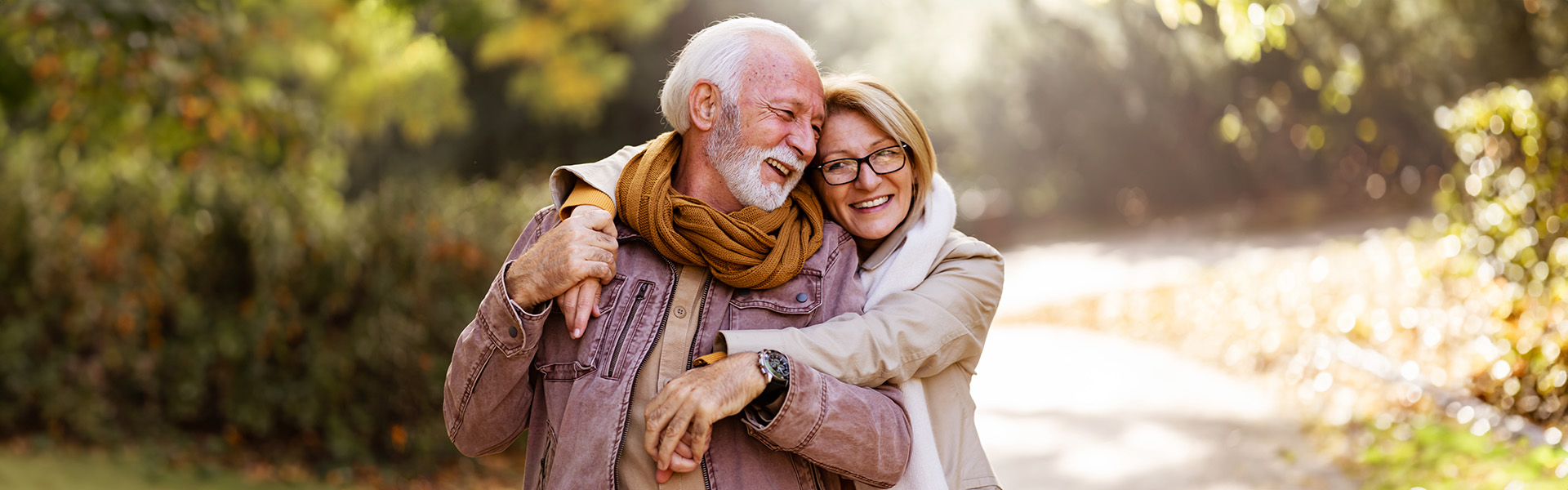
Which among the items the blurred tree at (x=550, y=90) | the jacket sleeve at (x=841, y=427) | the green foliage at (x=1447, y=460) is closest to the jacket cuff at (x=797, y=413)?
the jacket sleeve at (x=841, y=427)

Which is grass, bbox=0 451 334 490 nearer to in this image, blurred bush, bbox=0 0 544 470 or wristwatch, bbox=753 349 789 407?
blurred bush, bbox=0 0 544 470

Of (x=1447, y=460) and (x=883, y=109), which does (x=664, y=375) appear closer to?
→ (x=883, y=109)

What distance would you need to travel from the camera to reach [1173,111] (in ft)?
75.2

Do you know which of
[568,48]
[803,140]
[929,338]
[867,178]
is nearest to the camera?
[929,338]

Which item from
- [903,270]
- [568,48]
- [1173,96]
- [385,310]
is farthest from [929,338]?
[1173,96]

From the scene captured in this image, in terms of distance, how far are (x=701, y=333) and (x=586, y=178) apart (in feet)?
1.37

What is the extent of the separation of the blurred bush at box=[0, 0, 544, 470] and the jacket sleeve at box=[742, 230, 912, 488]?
4.58 meters

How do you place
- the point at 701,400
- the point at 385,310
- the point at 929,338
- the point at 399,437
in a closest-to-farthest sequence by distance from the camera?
the point at 701,400
the point at 929,338
the point at 399,437
the point at 385,310

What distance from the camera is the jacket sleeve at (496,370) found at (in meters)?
2.18

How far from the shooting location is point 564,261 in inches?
84.3

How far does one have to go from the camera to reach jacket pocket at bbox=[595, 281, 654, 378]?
2.23m

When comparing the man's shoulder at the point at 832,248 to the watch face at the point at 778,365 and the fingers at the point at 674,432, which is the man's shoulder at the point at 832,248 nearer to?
the watch face at the point at 778,365

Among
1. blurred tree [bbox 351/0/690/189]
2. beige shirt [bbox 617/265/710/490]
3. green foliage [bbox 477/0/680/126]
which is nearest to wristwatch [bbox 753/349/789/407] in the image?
beige shirt [bbox 617/265/710/490]

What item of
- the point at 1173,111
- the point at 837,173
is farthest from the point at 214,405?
the point at 1173,111
